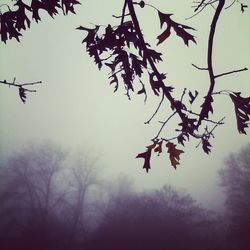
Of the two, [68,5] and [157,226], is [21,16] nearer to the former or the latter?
[68,5]

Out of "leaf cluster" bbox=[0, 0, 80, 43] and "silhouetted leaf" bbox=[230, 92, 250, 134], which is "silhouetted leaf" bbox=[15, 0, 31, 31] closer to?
"leaf cluster" bbox=[0, 0, 80, 43]

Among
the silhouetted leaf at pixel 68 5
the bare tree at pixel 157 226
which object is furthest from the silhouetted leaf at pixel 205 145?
the bare tree at pixel 157 226

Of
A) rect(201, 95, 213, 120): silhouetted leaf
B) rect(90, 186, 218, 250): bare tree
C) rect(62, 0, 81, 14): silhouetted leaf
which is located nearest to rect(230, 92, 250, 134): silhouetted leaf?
rect(201, 95, 213, 120): silhouetted leaf

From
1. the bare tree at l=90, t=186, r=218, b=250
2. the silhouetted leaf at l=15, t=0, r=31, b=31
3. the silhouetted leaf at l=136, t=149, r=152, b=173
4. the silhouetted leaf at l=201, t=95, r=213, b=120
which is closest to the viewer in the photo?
the silhouetted leaf at l=201, t=95, r=213, b=120

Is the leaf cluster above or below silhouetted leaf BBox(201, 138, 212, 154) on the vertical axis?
above

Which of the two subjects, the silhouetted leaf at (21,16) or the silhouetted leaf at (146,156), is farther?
the silhouetted leaf at (146,156)

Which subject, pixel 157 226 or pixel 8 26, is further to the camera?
pixel 157 226

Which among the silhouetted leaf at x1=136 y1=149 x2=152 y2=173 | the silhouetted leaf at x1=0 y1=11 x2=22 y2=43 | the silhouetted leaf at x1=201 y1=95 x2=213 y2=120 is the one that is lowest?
the silhouetted leaf at x1=136 y1=149 x2=152 y2=173

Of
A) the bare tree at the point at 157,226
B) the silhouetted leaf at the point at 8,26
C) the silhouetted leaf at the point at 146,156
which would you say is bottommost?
the silhouetted leaf at the point at 146,156

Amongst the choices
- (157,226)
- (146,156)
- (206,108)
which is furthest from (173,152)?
(157,226)

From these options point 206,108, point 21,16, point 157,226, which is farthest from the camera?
point 157,226

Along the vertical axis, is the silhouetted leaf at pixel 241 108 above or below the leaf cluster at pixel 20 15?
below

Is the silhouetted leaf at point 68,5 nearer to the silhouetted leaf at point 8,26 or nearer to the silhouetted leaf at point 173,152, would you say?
the silhouetted leaf at point 8,26

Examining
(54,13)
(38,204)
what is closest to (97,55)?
(54,13)
